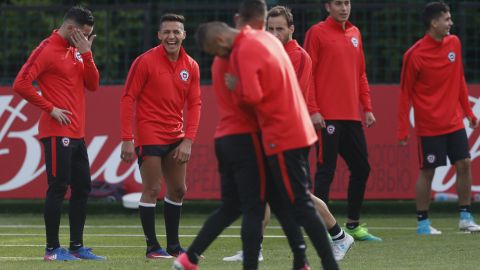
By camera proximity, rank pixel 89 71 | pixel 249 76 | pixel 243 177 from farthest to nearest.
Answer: pixel 89 71
pixel 243 177
pixel 249 76

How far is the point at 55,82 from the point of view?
10.7m

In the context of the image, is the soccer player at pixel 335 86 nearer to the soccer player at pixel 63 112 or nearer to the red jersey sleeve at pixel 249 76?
the soccer player at pixel 63 112

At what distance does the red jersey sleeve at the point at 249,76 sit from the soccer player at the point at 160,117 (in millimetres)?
2786

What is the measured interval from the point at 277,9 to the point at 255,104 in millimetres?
2552

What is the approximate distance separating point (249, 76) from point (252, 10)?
2.31 feet

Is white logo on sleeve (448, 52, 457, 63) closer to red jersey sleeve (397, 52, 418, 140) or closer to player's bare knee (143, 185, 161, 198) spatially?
red jersey sleeve (397, 52, 418, 140)

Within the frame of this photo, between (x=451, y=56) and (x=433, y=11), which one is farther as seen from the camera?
(x=451, y=56)

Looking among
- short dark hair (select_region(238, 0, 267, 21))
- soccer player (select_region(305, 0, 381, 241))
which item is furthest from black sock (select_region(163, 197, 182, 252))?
short dark hair (select_region(238, 0, 267, 21))

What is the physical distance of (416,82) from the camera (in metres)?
13.0

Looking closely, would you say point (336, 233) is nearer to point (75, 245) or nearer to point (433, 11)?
point (75, 245)

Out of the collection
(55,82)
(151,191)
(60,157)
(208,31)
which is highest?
(208,31)

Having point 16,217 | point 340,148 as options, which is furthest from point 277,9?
point 16,217

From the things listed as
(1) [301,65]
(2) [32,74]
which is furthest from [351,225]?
(2) [32,74]

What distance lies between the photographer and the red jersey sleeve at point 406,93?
12836mm
